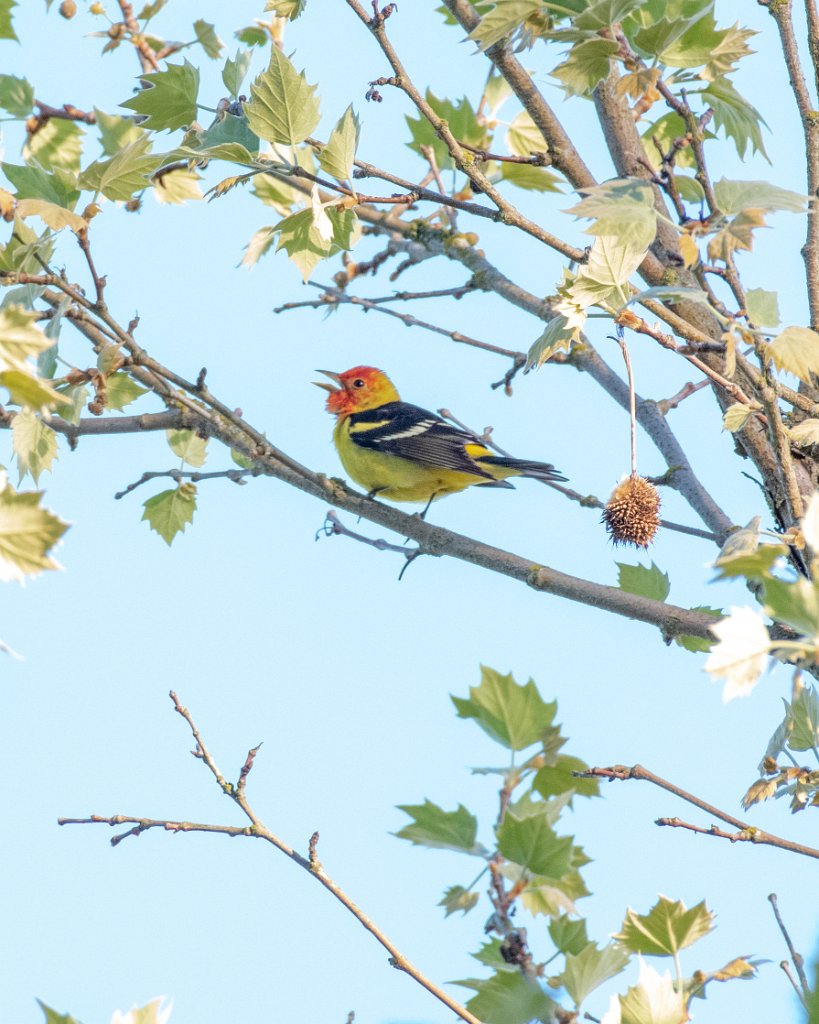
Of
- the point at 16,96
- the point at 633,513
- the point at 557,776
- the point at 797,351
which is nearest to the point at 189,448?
the point at 16,96

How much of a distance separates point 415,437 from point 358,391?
4.40ft

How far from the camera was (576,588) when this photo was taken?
10.6ft

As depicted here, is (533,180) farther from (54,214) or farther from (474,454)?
(54,214)

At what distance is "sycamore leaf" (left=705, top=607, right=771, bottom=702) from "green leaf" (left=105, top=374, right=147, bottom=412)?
99.4 inches

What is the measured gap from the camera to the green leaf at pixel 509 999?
199 centimetres

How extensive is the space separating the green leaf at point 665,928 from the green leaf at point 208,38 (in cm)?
411

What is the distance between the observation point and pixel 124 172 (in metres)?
3.11

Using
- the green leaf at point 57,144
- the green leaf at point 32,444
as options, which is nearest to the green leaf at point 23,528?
the green leaf at point 32,444

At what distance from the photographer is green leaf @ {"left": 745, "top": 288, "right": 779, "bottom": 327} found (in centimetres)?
276

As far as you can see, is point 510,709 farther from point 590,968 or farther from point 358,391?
point 358,391

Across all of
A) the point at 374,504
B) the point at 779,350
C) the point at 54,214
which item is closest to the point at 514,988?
the point at 779,350

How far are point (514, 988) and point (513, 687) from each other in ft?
1.69

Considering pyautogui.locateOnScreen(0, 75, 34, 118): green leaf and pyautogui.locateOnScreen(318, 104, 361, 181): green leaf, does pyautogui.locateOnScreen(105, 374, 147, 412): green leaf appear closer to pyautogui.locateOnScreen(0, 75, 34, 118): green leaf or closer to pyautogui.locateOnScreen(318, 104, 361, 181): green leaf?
pyautogui.locateOnScreen(318, 104, 361, 181): green leaf

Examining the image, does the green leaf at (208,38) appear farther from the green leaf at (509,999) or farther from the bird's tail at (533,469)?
the green leaf at (509,999)
